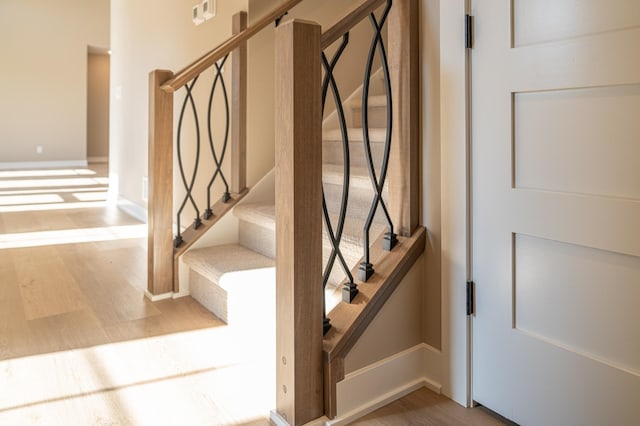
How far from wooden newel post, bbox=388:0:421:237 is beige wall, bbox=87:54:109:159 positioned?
35.6 ft

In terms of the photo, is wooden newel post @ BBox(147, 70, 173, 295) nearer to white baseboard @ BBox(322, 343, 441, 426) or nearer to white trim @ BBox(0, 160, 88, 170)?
white baseboard @ BBox(322, 343, 441, 426)

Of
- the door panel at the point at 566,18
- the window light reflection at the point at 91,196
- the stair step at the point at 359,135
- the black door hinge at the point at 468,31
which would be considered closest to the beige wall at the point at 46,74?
the window light reflection at the point at 91,196

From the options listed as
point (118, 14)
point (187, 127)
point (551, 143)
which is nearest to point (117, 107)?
point (118, 14)

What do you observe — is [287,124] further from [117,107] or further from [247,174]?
[117,107]

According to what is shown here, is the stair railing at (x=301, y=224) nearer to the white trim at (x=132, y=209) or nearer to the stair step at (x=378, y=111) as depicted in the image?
the stair step at (x=378, y=111)

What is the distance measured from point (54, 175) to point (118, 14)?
14.2 ft

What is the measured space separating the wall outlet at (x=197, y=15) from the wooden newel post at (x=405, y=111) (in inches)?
77.4

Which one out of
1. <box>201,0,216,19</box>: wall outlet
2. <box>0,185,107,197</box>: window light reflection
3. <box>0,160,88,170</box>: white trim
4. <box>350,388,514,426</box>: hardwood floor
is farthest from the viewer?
<box>0,160,88,170</box>: white trim

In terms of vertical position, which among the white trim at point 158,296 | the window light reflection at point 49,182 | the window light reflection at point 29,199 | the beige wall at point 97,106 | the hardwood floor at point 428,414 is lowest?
the hardwood floor at point 428,414

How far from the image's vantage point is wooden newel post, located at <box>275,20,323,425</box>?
144cm

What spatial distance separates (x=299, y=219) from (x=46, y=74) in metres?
10.1

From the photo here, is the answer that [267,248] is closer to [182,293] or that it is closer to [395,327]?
[182,293]

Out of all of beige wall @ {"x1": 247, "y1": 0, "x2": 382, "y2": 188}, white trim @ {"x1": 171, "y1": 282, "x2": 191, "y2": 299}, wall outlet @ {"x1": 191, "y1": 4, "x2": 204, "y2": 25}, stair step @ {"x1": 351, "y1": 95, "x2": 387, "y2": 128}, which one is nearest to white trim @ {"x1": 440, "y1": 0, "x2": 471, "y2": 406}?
stair step @ {"x1": 351, "y1": 95, "x2": 387, "y2": 128}

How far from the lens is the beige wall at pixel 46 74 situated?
9453mm
